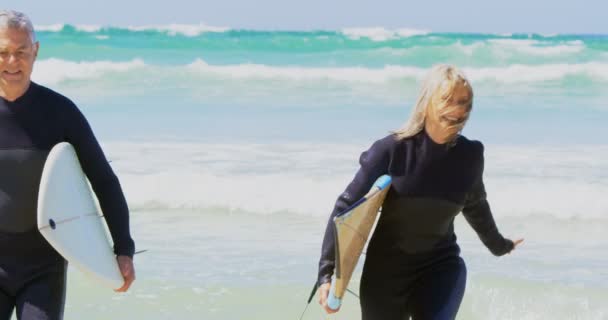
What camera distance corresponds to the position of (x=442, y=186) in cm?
361

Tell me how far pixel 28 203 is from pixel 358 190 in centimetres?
113

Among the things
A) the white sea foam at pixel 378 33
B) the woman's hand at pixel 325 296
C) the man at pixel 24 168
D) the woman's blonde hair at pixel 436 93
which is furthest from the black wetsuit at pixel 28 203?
the white sea foam at pixel 378 33

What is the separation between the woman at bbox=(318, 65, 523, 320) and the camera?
11.6 feet

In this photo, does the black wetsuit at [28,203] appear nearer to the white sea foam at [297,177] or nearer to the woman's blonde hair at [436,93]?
the woman's blonde hair at [436,93]

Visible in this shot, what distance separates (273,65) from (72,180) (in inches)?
831

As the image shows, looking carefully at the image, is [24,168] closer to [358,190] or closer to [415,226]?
[358,190]

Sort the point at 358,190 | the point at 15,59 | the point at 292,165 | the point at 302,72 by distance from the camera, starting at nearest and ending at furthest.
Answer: the point at 15,59 → the point at 358,190 → the point at 292,165 → the point at 302,72

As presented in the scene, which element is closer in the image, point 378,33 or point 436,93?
point 436,93

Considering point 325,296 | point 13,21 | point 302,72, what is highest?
point 13,21

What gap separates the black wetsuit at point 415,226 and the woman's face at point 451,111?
0.08 m

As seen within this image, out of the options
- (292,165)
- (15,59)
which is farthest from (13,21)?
A: (292,165)

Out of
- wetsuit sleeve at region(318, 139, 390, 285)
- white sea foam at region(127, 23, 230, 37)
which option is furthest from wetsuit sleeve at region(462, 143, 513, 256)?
white sea foam at region(127, 23, 230, 37)

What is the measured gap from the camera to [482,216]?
3902 mm

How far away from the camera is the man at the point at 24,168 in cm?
326
